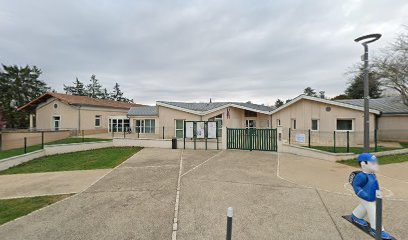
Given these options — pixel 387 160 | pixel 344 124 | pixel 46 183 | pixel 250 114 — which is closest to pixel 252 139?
pixel 387 160

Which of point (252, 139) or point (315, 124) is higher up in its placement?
point (315, 124)

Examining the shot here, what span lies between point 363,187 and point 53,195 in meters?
8.72

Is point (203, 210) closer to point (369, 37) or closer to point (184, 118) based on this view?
point (369, 37)

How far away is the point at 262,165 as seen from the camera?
35.3ft

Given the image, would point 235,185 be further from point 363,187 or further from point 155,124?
point 155,124

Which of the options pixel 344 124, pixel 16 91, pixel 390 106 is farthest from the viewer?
pixel 16 91

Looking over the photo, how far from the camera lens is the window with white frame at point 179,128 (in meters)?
21.5

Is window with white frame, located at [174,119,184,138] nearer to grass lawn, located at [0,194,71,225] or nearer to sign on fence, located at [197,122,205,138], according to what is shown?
sign on fence, located at [197,122,205,138]

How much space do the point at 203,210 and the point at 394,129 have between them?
20.7 metres

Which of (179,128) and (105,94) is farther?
(105,94)

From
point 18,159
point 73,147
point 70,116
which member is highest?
point 70,116

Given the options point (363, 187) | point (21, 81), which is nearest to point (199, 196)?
point (363, 187)

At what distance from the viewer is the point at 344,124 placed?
16703 millimetres

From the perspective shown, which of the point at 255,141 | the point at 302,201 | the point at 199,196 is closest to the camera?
the point at 302,201
